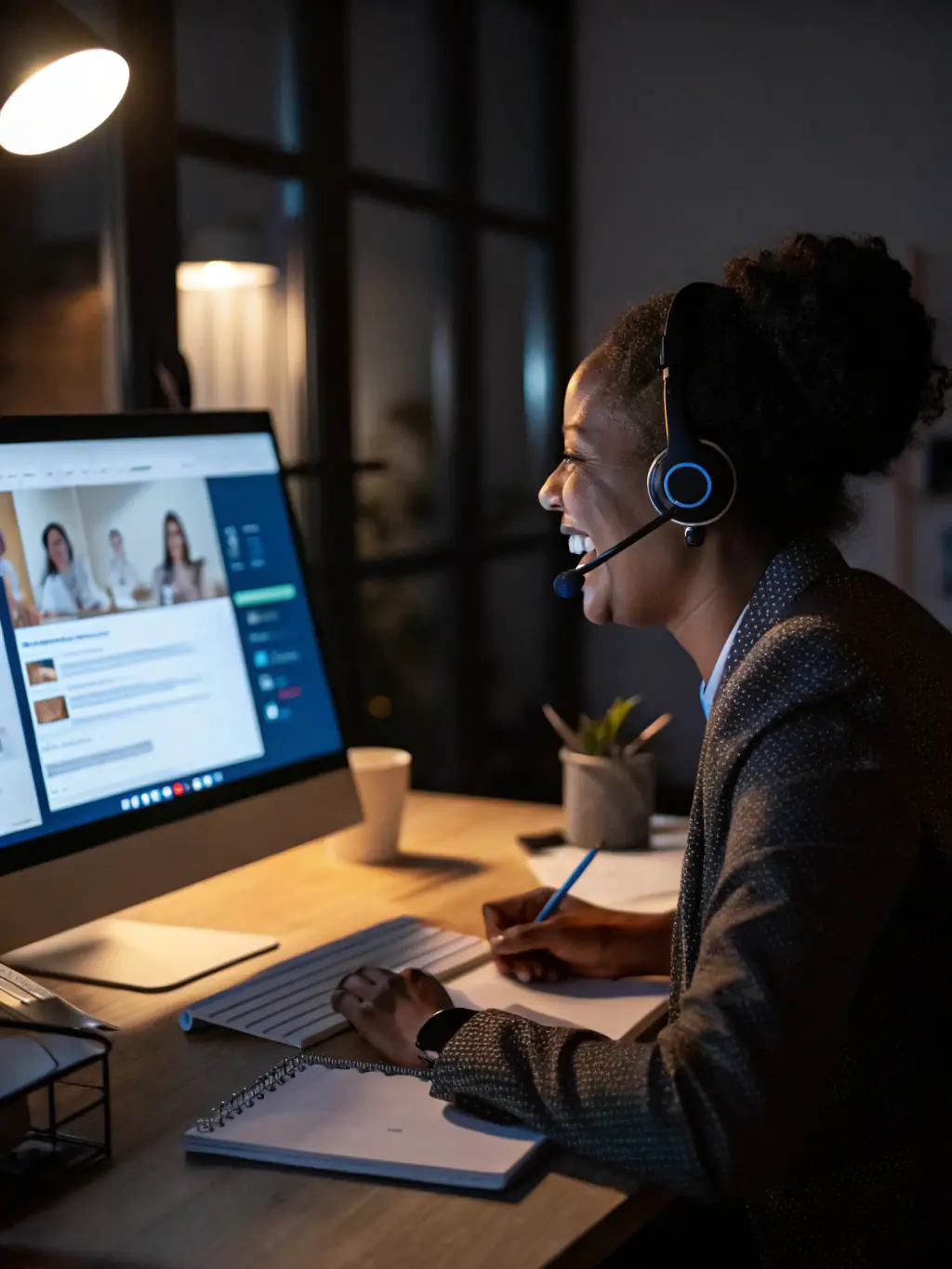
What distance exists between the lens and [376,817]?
162 centimetres

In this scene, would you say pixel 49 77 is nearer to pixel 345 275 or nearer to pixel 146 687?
pixel 146 687

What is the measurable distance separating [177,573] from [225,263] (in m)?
1.44

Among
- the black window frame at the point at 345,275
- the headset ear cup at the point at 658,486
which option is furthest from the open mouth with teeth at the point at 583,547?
the black window frame at the point at 345,275

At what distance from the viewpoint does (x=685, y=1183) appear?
84cm

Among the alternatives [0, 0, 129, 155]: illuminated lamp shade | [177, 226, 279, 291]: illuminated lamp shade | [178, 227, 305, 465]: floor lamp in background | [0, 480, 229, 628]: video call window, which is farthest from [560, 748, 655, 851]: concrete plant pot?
[177, 226, 279, 291]: illuminated lamp shade

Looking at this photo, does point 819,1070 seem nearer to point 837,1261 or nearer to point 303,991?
point 837,1261

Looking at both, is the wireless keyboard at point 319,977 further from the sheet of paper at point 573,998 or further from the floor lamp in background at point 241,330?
the floor lamp in background at point 241,330

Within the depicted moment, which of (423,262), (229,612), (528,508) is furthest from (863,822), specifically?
(528,508)

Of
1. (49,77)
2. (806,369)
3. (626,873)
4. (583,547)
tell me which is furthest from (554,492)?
(49,77)

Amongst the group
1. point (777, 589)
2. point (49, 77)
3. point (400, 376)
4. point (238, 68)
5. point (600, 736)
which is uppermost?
point (238, 68)

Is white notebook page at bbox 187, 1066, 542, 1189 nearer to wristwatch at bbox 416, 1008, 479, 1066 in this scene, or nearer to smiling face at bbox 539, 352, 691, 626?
wristwatch at bbox 416, 1008, 479, 1066

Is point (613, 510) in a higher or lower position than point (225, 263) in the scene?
lower

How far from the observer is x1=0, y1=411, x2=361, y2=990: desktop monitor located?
3.92 ft

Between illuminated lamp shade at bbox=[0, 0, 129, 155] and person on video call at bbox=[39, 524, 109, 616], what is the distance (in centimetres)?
40
